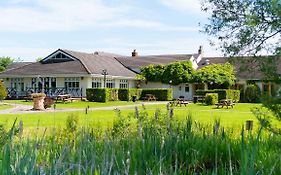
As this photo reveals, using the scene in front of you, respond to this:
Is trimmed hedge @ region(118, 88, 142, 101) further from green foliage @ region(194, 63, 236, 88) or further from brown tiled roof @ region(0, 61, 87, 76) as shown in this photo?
green foliage @ region(194, 63, 236, 88)

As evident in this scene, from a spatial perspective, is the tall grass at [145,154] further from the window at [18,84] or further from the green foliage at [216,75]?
the window at [18,84]

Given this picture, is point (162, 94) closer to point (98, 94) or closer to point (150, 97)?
point (150, 97)

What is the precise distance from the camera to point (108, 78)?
56.9m

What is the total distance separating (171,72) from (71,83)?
12.3 metres

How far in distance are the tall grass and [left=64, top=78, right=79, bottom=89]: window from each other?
4767cm

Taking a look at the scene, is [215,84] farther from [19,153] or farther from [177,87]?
[19,153]

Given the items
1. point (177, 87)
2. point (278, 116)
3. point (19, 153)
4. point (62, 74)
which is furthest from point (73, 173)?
point (177, 87)

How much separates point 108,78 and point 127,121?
47.2m

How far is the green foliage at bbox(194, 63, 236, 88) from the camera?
2122 inches

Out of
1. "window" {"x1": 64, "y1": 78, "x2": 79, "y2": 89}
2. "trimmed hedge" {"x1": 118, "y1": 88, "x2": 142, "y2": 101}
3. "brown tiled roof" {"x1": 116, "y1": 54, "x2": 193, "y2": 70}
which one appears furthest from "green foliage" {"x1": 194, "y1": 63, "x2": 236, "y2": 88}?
"window" {"x1": 64, "y1": 78, "x2": 79, "y2": 89}

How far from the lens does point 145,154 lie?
14.9 ft

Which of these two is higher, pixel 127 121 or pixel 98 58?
pixel 98 58

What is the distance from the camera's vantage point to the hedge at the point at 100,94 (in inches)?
1844

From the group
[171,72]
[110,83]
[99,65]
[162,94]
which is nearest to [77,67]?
[99,65]
